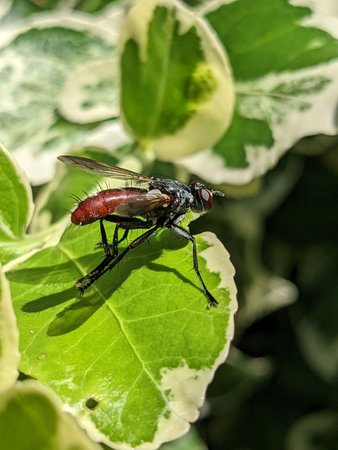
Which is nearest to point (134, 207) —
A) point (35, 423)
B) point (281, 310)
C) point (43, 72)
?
point (35, 423)

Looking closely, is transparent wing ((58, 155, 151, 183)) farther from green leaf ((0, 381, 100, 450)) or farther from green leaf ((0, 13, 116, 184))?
green leaf ((0, 381, 100, 450))

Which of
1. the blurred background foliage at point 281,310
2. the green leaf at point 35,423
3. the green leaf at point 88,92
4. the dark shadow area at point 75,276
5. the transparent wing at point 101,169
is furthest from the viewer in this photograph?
the blurred background foliage at point 281,310

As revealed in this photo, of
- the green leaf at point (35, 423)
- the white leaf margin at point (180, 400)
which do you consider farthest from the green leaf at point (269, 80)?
the green leaf at point (35, 423)

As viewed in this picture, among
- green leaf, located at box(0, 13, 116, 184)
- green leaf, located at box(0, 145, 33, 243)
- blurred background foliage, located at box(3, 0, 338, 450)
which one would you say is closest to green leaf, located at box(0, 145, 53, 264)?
green leaf, located at box(0, 145, 33, 243)

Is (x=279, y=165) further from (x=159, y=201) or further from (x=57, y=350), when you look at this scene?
(x=57, y=350)

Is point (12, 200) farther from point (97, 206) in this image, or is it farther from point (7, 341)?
point (7, 341)

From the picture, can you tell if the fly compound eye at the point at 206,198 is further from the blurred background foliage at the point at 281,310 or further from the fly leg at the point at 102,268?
the blurred background foliage at the point at 281,310
